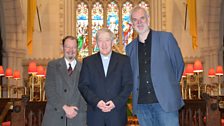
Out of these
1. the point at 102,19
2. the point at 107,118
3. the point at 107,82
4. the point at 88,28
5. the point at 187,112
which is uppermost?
the point at 102,19

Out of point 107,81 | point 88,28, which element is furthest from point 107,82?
point 88,28

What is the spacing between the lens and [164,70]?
3629 millimetres

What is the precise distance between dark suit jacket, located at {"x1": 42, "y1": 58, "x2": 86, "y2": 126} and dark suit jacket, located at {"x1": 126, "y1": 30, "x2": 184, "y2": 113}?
595mm

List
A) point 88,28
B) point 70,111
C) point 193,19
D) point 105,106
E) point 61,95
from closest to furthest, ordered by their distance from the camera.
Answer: point 105,106 < point 70,111 < point 61,95 < point 193,19 < point 88,28

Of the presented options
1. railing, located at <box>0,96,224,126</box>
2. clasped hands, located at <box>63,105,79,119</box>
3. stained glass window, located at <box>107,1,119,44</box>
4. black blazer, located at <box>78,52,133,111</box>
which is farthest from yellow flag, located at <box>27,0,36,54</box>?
black blazer, located at <box>78,52,133,111</box>

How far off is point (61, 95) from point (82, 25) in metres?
11.7

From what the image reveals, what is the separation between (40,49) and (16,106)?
9.32m

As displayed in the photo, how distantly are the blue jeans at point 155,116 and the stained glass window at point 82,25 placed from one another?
11826 millimetres

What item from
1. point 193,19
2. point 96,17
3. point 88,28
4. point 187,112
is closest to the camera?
point 187,112

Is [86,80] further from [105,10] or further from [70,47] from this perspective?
[105,10]

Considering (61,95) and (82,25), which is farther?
(82,25)

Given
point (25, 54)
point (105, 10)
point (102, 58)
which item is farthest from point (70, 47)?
point (105, 10)

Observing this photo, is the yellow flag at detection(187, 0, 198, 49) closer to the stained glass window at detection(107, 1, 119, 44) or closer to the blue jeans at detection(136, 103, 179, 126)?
the stained glass window at detection(107, 1, 119, 44)

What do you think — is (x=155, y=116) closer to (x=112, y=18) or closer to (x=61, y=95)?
(x=61, y=95)
